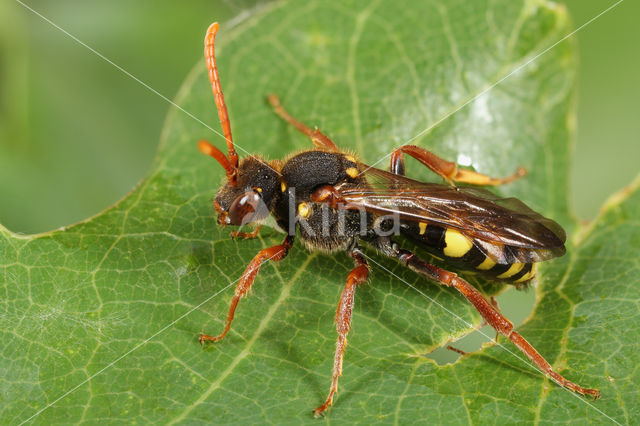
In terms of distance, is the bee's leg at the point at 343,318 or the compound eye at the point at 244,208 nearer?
the bee's leg at the point at 343,318

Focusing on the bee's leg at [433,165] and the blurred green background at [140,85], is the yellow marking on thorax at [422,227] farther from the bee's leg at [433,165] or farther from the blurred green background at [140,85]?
the blurred green background at [140,85]

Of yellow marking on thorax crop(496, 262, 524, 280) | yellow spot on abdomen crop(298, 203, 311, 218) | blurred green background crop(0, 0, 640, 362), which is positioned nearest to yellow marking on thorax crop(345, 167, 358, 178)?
yellow spot on abdomen crop(298, 203, 311, 218)

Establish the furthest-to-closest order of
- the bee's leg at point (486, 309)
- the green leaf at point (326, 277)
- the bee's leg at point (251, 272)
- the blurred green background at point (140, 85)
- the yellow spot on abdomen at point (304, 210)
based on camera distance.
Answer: the blurred green background at point (140, 85) → the yellow spot on abdomen at point (304, 210) → the bee's leg at point (251, 272) → the bee's leg at point (486, 309) → the green leaf at point (326, 277)

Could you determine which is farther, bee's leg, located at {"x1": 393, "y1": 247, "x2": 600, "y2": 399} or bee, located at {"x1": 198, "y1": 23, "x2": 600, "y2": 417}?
bee, located at {"x1": 198, "y1": 23, "x2": 600, "y2": 417}

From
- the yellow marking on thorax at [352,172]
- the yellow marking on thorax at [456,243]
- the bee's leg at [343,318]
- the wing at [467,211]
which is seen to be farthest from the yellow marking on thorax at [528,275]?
the yellow marking on thorax at [352,172]

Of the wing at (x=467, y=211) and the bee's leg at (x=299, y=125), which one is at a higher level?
the bee's leg at (x=299, y=125)

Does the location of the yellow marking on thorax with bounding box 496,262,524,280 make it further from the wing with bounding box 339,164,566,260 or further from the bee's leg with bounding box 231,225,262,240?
the bee's leg with bounding box 231,225,262,240

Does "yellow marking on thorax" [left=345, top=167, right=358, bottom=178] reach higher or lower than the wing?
higher

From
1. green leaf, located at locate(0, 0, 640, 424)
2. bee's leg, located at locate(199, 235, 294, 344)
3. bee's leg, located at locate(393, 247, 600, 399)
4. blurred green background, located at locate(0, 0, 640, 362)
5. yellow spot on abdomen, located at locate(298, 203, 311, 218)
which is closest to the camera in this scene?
green leaf, located at locate(0, 0, 640, 424)
